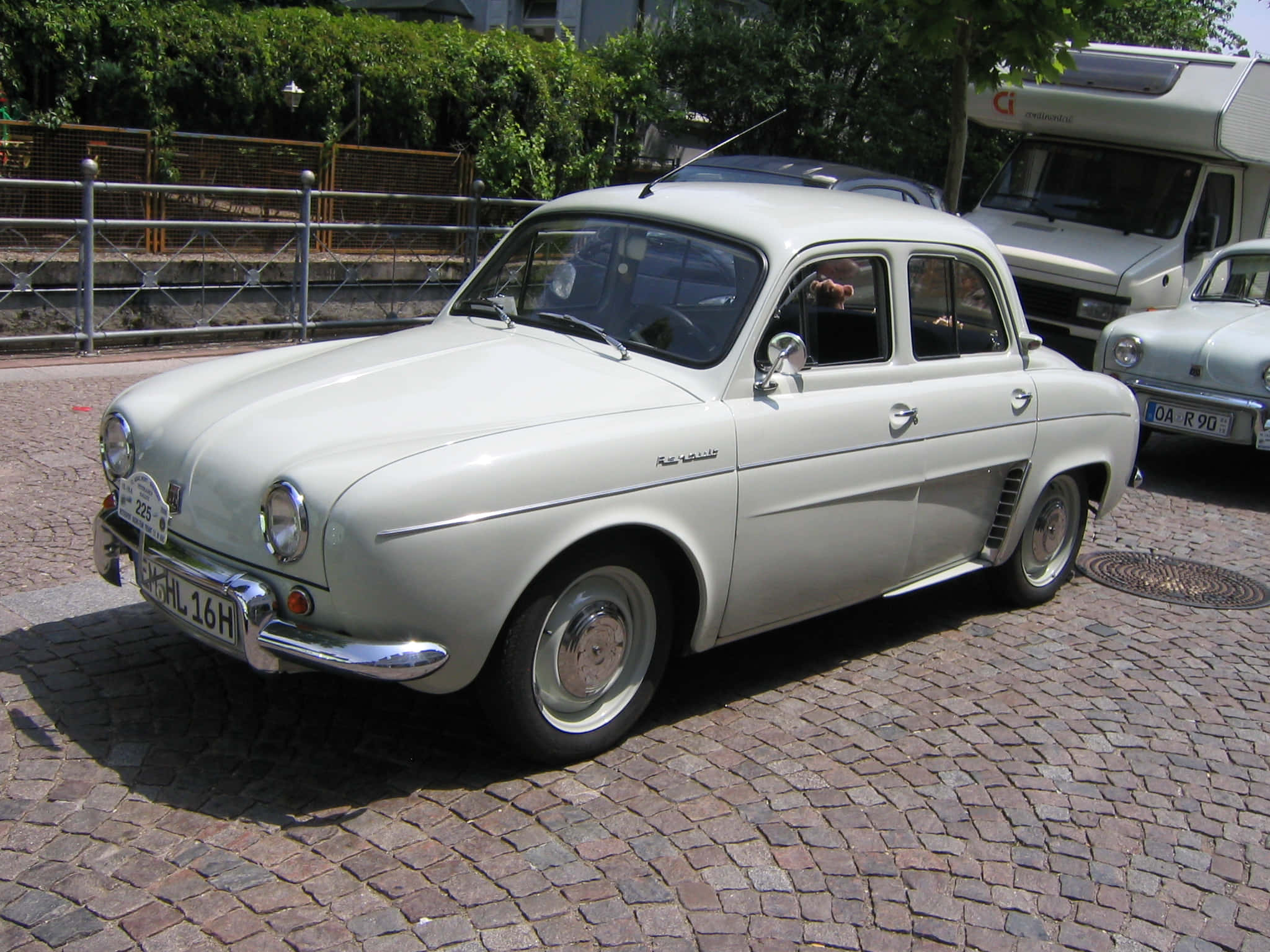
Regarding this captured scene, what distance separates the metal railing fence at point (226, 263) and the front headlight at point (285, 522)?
276 inches

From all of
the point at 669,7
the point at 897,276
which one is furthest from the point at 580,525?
the point at 669,7

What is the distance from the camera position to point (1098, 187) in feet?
39.4

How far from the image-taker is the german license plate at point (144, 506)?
4004 mm

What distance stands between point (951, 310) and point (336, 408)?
2643mm

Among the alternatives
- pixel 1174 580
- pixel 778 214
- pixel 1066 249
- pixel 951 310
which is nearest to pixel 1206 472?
pixel 1066 249

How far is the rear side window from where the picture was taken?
518 centimetres

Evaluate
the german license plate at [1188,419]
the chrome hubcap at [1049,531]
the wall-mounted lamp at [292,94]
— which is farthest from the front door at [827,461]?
the wall-mounted lamp at [292,94]

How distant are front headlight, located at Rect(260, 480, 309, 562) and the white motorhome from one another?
915cm

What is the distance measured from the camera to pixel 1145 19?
2334cm

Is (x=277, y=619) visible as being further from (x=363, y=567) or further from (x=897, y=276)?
(x=897, y=276)

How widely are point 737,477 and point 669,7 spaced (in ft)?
70.2

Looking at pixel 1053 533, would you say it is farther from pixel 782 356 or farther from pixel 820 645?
pixel 782 356

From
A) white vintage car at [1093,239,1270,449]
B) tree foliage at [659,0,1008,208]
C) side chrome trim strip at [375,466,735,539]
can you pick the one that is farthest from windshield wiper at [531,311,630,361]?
tree foliage at [659,0,1008,208]

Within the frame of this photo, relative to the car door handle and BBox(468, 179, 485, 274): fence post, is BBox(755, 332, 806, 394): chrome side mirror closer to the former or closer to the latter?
the car door handle
